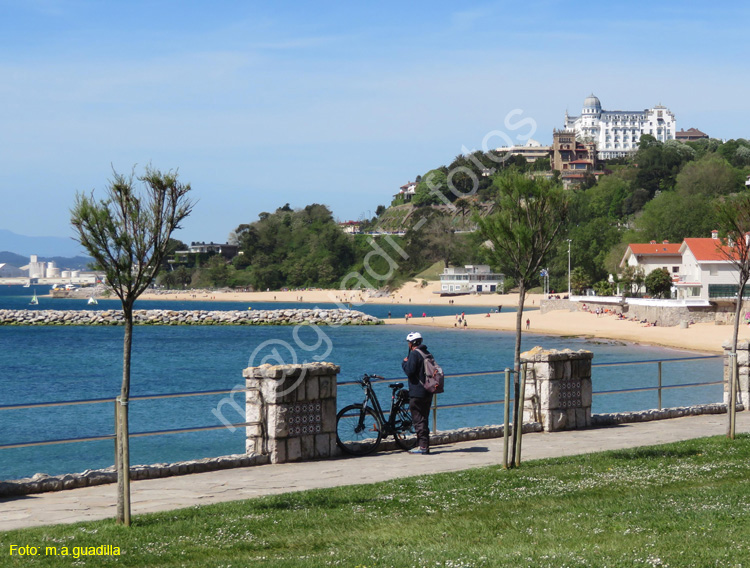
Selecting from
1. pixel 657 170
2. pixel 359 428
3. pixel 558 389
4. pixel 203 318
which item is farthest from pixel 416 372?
pixel 657 170

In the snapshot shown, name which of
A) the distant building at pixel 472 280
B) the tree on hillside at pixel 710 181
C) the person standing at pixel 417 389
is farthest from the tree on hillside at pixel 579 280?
the person standing at pixel 417 389

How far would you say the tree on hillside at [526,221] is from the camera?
1202cm

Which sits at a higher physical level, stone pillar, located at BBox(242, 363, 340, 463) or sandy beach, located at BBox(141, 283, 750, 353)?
stone pillar, located at BBox(242, 363, 340, 463)

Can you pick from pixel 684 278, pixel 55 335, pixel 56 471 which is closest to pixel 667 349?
pixel 684 278

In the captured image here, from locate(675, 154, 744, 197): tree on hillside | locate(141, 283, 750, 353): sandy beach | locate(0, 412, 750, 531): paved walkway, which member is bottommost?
locate(141, 283, 750, 353): sandy beach

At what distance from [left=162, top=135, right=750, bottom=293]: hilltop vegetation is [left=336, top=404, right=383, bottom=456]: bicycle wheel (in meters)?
94.2

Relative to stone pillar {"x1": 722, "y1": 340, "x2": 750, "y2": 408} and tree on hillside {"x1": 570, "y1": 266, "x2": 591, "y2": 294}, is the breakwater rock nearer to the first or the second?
tree on hillside {"x1": 570, "y1": 266, "x2": 591, "y2": 294}

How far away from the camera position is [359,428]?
13070 mm

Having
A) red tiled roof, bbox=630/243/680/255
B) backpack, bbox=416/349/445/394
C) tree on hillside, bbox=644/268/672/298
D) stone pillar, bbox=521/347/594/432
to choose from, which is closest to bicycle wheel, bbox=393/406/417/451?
backpack, bbox=416/349/445/394

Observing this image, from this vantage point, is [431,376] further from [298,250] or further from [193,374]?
[298,250]

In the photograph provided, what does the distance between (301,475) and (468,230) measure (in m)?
157

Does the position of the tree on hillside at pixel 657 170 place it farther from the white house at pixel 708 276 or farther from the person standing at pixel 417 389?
the person standing at pixel 417 389

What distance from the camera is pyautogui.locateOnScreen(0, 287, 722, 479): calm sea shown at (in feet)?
90.5

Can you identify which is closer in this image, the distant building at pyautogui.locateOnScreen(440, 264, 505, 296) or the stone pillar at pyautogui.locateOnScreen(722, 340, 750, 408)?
the stone pillar at pyautogui.locateOnScreen(722, 340, 750, 408)
